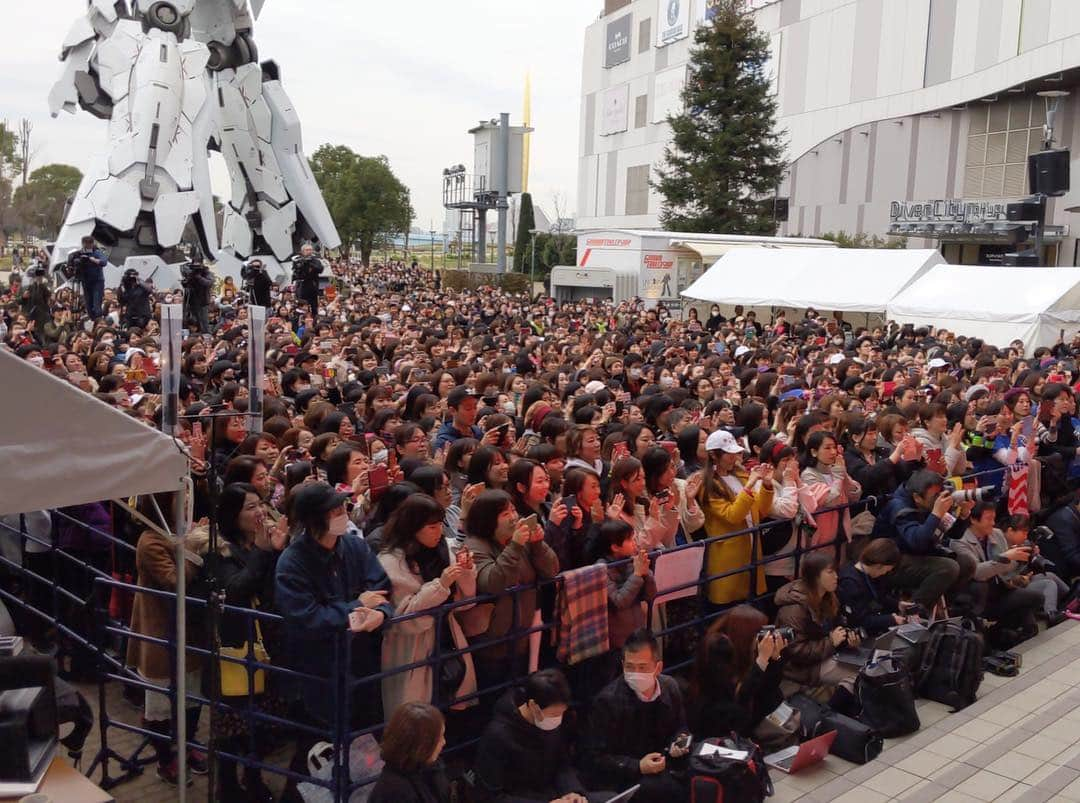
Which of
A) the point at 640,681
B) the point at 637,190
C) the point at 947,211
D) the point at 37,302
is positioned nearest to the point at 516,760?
the point at 640,681

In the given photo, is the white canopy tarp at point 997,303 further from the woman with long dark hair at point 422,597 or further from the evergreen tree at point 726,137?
the evergreen tree at point 726,137

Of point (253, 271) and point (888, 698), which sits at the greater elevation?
point (253, 271)

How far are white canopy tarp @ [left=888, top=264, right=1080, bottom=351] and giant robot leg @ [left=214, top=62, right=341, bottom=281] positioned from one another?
20992mm

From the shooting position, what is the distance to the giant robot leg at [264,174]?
3362cm

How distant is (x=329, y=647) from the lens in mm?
4621

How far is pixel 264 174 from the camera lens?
34.5 meters

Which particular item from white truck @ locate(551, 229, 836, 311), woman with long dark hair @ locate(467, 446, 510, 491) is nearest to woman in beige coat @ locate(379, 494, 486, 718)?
woman with long dark hair @ locate(467, 446, 510, 491)

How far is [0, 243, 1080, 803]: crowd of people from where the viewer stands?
4.77 metres

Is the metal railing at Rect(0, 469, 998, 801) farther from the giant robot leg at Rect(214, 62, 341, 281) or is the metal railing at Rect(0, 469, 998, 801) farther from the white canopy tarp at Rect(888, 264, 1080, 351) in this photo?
the giant robot leg at Rect(214, 62, 341, 281)

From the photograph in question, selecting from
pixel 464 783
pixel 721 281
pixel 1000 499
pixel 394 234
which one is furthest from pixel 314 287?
pixel 394 234

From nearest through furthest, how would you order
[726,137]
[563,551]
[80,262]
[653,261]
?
[563,551] → [80,262] → [653,261] → [726,137]

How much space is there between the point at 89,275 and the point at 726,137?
112 feet

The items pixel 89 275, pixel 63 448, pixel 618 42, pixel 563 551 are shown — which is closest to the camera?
pixel 63 448

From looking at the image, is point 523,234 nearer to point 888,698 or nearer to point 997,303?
point 997,303
